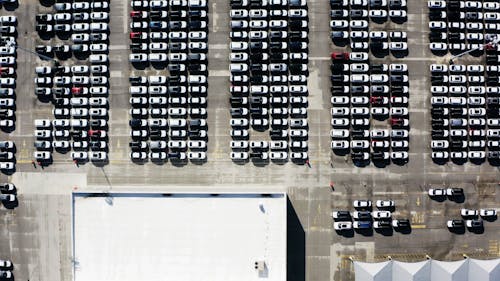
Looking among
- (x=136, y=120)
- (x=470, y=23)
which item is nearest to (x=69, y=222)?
(x=136, y=120)

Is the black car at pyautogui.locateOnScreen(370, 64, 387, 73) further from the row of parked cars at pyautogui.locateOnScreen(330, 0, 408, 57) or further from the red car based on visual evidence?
the red car

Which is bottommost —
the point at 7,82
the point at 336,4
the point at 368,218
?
the point at 368,218

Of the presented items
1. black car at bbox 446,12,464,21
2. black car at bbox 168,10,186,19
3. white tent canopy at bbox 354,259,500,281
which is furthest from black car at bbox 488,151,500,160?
black car at bbox 168,10,186,19

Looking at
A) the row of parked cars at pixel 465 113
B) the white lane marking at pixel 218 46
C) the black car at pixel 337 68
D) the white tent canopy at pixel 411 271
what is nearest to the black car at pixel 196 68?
the white lane marking at pixel 218 46

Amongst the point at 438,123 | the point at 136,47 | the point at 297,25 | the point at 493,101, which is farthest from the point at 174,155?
the point at 493,101

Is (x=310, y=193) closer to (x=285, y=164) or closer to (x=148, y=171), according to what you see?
(x=285, y=164)

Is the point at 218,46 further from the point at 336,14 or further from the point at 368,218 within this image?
the point at 368,218

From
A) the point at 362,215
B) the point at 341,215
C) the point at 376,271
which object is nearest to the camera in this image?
the point at 376,271
